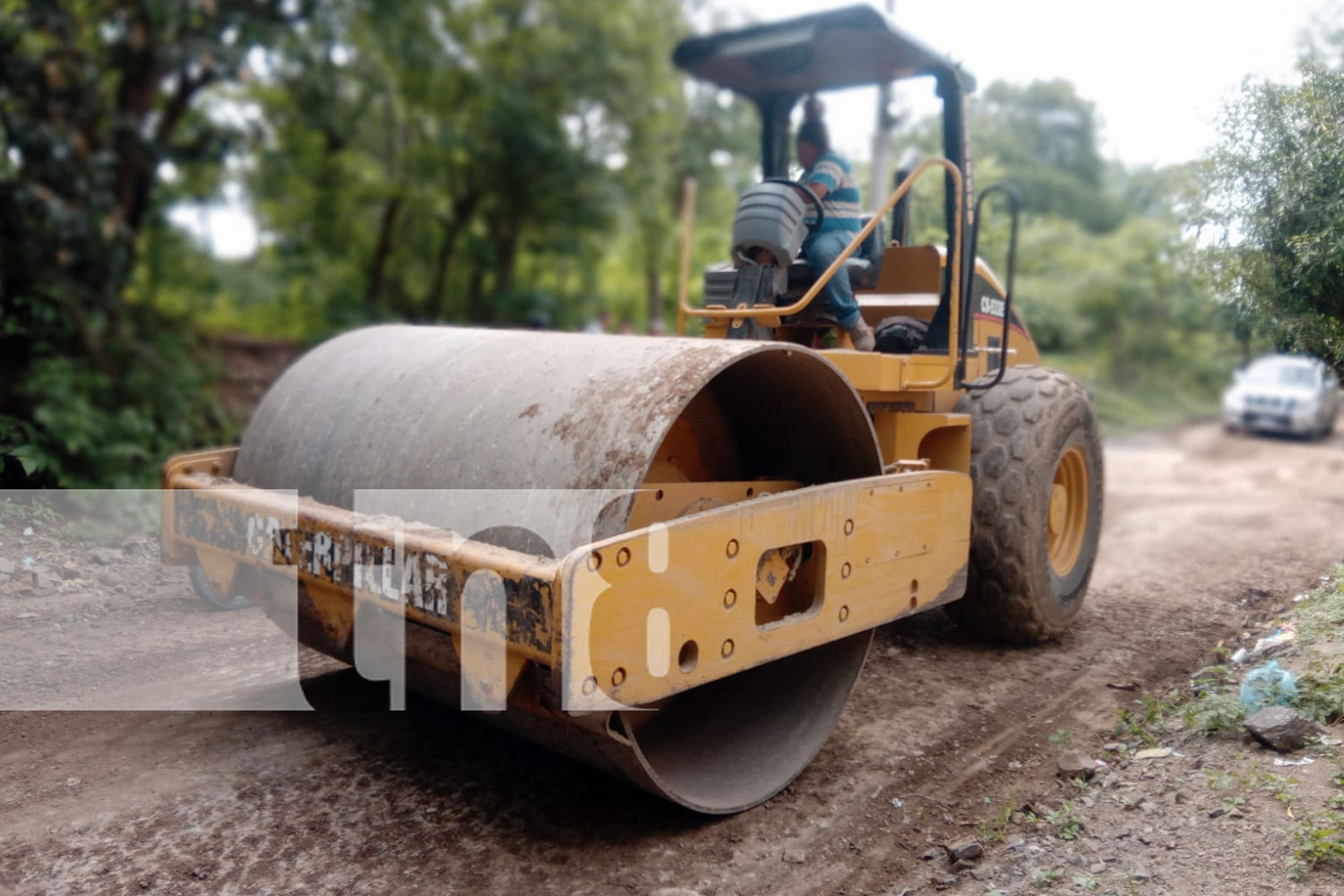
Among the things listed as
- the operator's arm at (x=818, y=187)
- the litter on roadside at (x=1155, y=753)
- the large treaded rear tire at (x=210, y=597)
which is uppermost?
the operator's arm at (x=818, y=187)

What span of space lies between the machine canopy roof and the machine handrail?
0.64m

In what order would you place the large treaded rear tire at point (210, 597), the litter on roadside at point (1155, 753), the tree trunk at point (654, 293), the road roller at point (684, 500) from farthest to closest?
the tree trunk at point (654, 293) → the large treaded rear tire at point (210, 597) → the litter on roadside at point (1155, 753) → the road roller at point (684, 500)

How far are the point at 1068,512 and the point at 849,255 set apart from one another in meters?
2.23

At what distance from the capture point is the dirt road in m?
3.28

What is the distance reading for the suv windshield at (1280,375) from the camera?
19.2 m

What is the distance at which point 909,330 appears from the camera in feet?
17.6

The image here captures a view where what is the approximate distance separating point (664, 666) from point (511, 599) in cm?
47

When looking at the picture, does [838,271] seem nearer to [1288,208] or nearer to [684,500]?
[684,500]

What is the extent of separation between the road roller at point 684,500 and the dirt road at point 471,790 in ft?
0.80

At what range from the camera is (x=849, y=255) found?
4605 mm

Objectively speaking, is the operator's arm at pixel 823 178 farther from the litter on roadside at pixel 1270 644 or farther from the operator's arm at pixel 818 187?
the litter on roadside at pixel 1270 644

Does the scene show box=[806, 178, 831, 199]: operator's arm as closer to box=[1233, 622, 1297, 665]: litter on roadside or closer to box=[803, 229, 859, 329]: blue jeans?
box=[803, 229, 859, 329]: blue jeans

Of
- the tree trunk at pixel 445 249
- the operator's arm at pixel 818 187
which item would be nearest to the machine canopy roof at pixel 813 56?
the operator's arm at pixel 818 187

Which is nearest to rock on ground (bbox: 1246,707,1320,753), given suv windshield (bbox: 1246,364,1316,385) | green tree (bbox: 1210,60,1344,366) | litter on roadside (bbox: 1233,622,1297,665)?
litter on roadside (bbox: 1233,622,1297,665)
